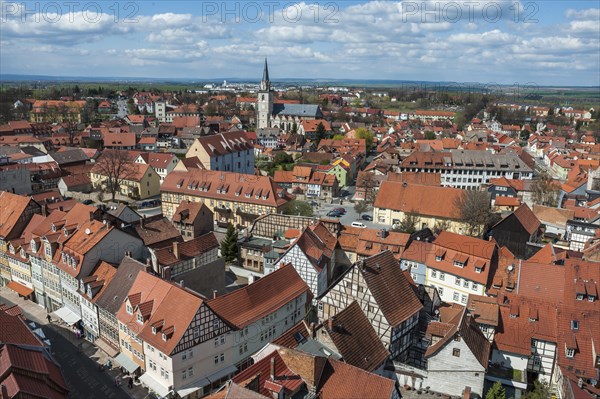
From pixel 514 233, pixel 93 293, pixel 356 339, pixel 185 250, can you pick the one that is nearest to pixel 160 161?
pixel 185 250

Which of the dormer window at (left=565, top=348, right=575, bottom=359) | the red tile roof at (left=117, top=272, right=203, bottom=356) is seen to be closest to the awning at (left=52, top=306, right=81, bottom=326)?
the red tile roof at (left=117, top=272, right=203, bottom=356)

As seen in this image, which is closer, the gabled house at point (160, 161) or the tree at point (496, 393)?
the tree at point (496, 393)

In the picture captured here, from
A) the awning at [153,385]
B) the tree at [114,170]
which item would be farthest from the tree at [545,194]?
the awning at [153,385]

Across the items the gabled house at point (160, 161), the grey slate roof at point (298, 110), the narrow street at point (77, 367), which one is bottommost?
the narrow street at point (77, 367)

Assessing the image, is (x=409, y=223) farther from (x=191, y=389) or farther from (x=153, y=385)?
(x=153, y=385)

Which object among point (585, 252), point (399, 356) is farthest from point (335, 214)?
point (399, 356)

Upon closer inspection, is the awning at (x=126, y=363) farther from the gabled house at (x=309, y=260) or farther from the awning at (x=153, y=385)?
the gabled house at (x=309, y=260)

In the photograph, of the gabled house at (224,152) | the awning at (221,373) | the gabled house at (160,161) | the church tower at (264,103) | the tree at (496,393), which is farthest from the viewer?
the church tower at (264,103)
